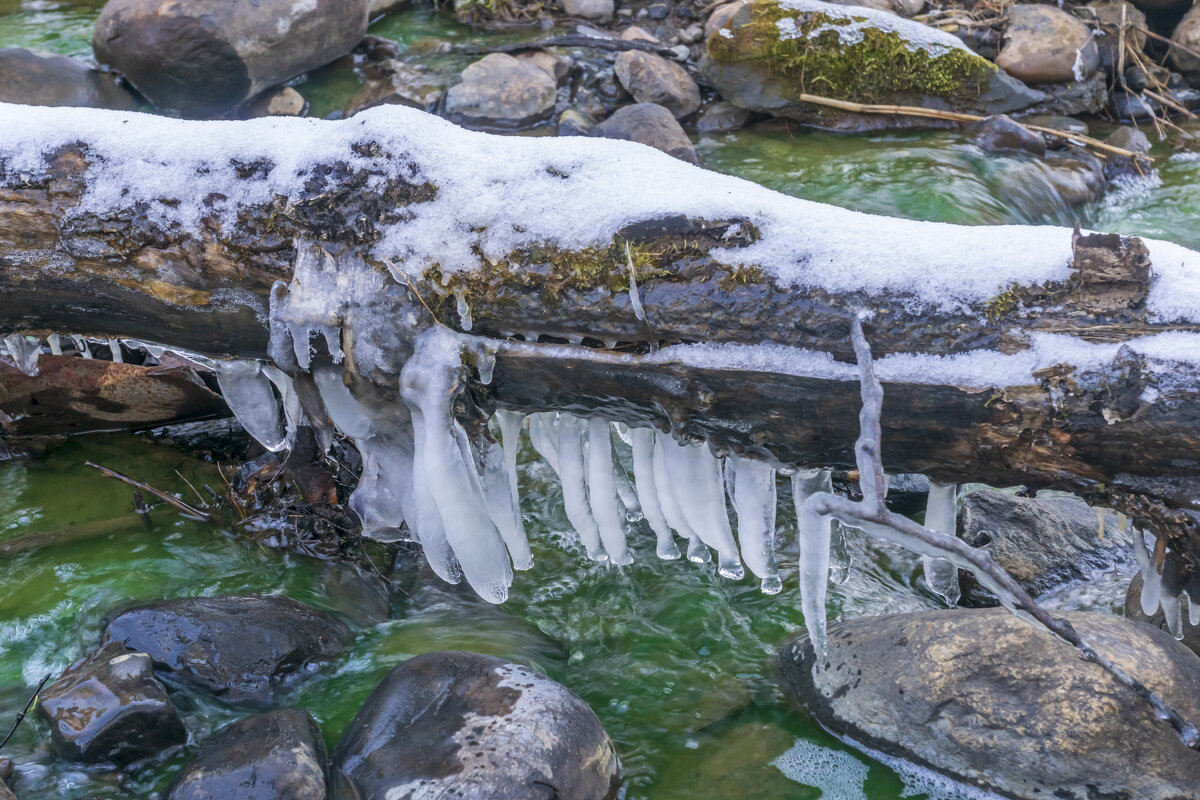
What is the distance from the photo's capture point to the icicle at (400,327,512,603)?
2396 mm

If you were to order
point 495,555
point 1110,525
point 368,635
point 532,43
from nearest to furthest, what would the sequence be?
point 495,555 < point 368,635 < point 1110,525 < point 532,43

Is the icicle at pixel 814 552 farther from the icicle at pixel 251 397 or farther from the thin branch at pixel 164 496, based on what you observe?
the thin branch at pixel 164 496

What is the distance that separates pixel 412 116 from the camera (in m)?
2.58

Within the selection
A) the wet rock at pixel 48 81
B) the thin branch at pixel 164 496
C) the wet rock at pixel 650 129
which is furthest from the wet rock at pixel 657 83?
the thin branch at pixel 164 496

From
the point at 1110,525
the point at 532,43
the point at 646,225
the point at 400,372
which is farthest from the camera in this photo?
the point at 532,43

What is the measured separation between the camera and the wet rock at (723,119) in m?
7.94

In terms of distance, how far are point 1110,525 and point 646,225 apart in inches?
123

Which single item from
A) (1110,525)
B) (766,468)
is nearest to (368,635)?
(766,468)

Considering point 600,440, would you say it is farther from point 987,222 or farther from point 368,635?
point 987,222

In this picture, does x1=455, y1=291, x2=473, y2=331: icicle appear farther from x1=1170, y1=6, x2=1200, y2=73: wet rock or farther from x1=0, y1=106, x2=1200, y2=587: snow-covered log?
x1=1170, y1=6, x2=1200, y2=73: wet rock

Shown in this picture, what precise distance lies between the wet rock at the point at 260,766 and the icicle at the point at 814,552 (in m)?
1.49

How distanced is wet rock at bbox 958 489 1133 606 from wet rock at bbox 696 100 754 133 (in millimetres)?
4668

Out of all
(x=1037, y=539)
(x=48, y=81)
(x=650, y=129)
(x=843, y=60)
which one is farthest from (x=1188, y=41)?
(x=48, y=81)

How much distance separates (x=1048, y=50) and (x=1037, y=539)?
235 inches
